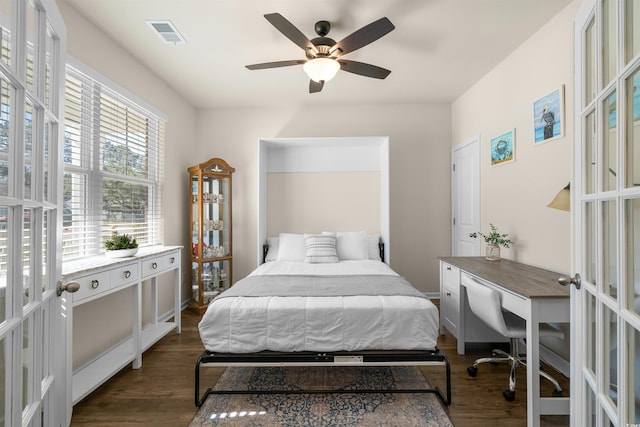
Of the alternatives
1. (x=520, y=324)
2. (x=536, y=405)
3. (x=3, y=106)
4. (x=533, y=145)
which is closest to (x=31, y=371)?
(x=3, y=106)

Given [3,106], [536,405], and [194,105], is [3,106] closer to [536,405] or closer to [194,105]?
[536,405]

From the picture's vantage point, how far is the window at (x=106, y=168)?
90.2 inches

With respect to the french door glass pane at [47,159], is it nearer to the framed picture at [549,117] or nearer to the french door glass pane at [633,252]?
the french door glass pane at [633,252]

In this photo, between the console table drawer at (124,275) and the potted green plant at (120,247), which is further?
the potted green plant at (120,247)

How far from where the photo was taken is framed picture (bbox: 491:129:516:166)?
293 centimetres

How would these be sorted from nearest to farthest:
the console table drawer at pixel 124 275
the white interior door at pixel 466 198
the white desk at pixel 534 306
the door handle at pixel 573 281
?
1. the door handle at pixel 573 281
2. the white desk at pixel 534 306
3. the console table drawer at pixel 124 275
4. the white interior door at pixel 466 198

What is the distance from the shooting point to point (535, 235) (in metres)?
2.61

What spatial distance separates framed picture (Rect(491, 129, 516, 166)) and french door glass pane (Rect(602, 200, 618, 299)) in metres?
2.10

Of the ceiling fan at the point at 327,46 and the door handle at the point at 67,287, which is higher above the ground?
the ceiling fan at the point at 327,46

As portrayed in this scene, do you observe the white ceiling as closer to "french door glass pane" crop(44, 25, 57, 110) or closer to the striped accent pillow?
"french door glass pane" crop(44, 25, 57, 110)

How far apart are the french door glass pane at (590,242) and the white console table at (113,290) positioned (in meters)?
2.38

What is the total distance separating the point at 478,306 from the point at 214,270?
3042 millimetres

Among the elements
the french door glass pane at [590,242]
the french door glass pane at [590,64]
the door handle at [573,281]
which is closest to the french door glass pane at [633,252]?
the french door glass pane at [590,242]

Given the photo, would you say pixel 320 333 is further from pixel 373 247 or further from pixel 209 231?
pixel 209 231
